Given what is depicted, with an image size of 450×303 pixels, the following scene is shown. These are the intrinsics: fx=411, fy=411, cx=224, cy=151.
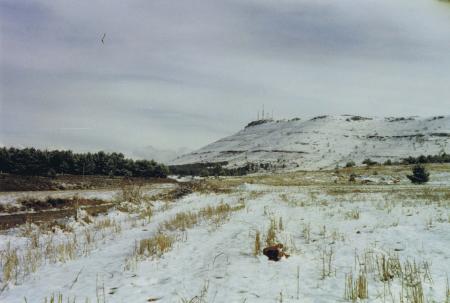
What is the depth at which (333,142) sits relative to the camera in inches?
4085

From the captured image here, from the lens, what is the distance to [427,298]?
6141mm

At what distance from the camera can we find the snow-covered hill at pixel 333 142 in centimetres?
8256

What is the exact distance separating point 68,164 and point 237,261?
26020 mm

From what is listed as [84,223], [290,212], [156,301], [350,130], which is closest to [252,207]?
[290,212]

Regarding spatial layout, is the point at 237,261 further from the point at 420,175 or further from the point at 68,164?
the point at 420,175

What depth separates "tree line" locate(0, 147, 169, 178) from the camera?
28500 mm

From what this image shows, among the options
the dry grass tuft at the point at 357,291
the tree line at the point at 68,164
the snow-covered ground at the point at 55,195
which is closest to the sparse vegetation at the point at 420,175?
the snow-covered ground at the point at 55,195

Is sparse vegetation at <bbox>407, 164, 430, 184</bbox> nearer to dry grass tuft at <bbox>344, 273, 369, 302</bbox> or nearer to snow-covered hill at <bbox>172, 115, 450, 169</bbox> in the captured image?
dry grass tuft at <bbox>344, 273, 369, 302</bbox>

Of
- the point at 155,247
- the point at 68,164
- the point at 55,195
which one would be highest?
the point at 68,164

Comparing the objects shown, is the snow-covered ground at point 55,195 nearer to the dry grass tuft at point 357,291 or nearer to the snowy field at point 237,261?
the snowy field at point 237,261

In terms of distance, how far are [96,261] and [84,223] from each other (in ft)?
24.3

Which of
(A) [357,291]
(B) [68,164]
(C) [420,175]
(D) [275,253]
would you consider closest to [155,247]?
(D) [275,253]

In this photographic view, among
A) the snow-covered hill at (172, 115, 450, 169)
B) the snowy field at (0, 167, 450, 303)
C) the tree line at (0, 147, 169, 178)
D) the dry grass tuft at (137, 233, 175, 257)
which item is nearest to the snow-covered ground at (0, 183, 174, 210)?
the tree line at (0, 147, 169, 178)

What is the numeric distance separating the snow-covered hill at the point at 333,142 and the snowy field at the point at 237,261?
6313cm
